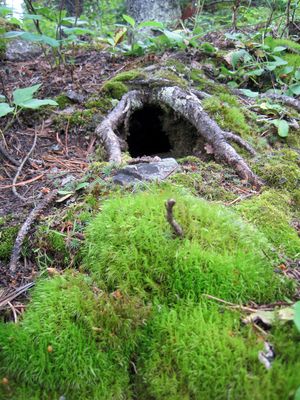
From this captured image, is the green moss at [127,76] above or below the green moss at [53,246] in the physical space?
above

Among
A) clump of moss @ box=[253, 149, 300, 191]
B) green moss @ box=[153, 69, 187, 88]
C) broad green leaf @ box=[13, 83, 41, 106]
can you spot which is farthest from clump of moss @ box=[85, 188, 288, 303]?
green moss @ box=[153, 69, 187, 88]

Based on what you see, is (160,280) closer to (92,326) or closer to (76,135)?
(92,326)

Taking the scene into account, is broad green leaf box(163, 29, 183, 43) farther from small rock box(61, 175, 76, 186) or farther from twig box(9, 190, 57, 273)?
twig box(9, 190, 57, 273)

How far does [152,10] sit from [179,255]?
6603mm

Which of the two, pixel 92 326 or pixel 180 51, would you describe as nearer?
pixel 92 326

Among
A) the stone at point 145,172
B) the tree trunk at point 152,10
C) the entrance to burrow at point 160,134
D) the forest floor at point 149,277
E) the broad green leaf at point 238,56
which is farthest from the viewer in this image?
the tree trunk at point 152,10

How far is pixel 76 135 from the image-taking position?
3.88 metres

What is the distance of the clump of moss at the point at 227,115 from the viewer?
349 cm

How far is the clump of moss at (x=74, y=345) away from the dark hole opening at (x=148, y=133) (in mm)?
2893

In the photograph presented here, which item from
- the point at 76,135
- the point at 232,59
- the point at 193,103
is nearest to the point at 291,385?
the point at 193,103

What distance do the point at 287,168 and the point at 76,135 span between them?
2.26 meters

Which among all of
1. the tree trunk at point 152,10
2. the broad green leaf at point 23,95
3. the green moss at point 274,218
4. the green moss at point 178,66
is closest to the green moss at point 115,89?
the green moss at point 178,66

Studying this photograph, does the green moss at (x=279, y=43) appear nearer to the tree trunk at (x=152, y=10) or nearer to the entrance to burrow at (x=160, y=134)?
the entrance to burrow at (x=160, y=134)

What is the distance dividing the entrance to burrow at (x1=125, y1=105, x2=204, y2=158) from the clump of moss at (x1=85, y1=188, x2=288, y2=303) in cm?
177
